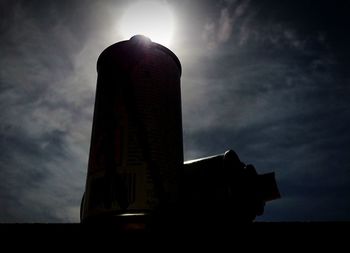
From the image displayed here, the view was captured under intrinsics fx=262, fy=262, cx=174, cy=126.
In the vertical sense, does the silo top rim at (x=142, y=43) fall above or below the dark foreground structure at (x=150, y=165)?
above

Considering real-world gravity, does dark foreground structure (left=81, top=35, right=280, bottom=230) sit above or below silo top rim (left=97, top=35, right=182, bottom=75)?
below

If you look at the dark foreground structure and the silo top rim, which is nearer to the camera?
the dark foreground structure

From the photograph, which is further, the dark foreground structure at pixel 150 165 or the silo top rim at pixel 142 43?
the silo top rim at pixel 142 43

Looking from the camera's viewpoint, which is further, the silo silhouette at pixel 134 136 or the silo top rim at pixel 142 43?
the silo top rim at pixel 142 43

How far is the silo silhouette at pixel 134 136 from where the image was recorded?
2.04 feet

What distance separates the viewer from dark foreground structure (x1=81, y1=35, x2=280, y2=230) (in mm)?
615

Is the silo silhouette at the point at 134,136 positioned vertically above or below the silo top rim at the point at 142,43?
below

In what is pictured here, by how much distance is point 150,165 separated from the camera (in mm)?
646

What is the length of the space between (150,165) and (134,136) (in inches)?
3.4

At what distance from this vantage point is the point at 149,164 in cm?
65

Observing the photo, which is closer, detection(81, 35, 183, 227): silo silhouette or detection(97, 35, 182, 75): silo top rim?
detection(81, 35, 183, 227): silo silhouette

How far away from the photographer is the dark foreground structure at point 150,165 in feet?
2.02

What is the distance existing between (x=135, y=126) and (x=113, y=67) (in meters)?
0.22

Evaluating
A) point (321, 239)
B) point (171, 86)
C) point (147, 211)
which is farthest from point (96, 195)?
point (321, 239)
